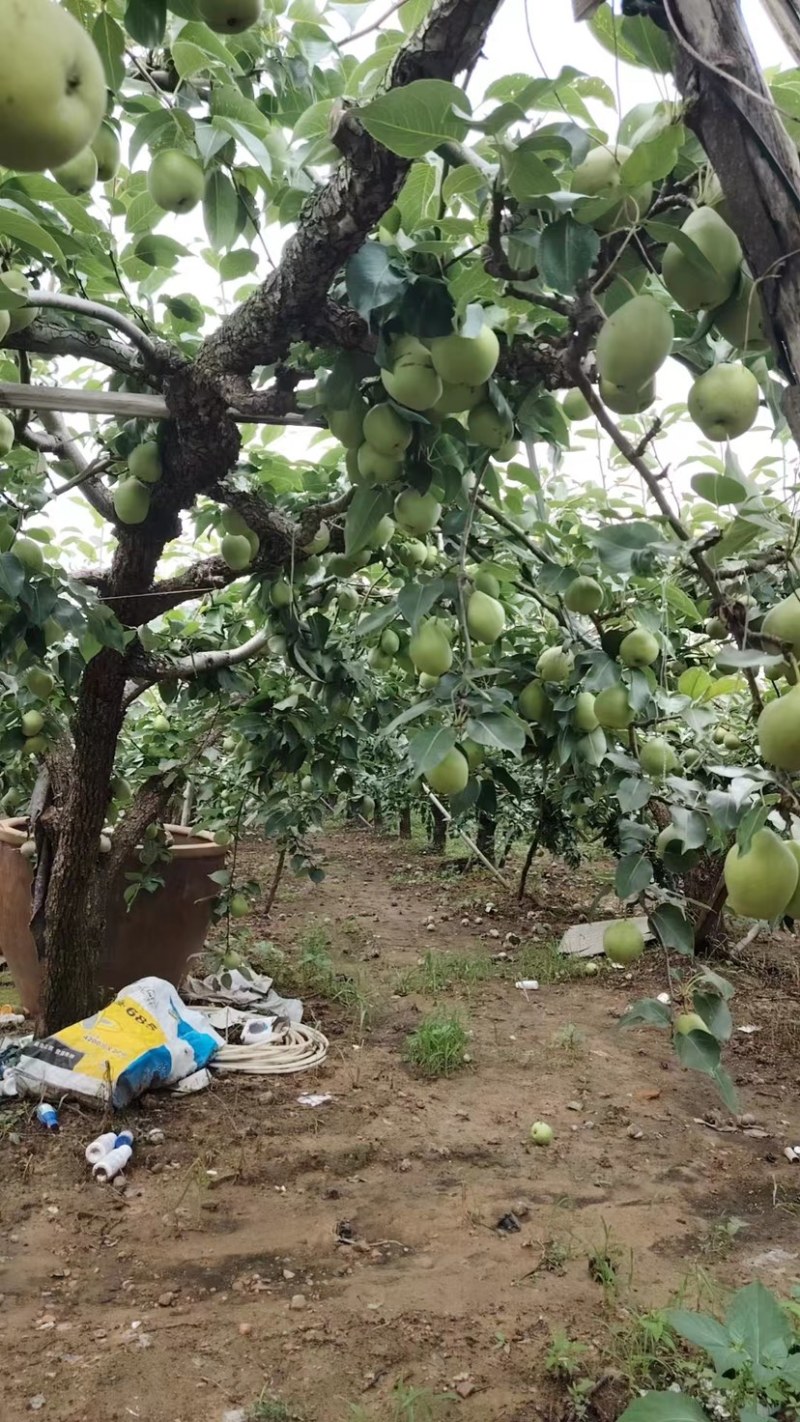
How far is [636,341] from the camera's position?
1.04m

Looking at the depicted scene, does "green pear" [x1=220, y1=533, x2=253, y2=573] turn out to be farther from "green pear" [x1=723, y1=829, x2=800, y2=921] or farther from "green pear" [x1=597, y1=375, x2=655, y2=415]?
"green pear" [x1=723, y1=829, x2=800, y2=921]

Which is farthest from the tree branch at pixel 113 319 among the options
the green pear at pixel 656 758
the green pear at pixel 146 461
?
the green pear at pixel 656 758

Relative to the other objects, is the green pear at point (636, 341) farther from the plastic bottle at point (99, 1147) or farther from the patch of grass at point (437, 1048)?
the patch of grass at point (437, 1048)

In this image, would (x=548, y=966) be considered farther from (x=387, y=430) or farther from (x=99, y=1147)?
(x=387, y=430)

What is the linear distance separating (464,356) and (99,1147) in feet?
9.80

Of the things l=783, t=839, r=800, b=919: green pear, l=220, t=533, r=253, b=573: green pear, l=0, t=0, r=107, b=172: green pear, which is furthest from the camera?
l=220, t=533, r=253, b=573: green pear

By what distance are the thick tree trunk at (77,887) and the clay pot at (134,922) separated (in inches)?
11.0

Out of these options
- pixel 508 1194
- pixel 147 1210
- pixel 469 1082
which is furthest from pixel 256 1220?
pixel 469 1082

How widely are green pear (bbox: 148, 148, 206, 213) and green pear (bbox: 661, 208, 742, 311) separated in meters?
0.92

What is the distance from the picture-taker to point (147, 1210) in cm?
293

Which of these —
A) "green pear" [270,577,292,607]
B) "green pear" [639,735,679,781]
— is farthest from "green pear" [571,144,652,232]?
"green pear" [270,577,292,607]

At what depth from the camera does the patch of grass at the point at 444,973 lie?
18.6 ft

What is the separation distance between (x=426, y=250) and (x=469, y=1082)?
3.76 meters

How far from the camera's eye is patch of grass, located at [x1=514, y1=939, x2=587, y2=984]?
6.06 meters
